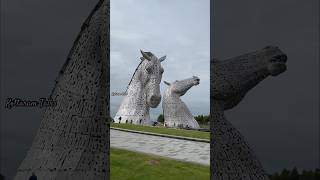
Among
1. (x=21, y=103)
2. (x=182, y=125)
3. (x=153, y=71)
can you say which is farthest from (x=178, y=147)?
(x=182, y=125)

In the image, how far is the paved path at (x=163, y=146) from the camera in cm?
1283

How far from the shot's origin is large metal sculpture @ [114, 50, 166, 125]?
2109 cm

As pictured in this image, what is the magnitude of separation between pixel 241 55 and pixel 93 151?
409cm

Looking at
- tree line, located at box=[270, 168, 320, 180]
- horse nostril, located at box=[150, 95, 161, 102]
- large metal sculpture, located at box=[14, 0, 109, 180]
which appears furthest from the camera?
horse nostril, located at box=[150, 95, 161, 102]

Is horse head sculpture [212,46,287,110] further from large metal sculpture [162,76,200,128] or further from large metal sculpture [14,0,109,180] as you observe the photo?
large metal sculpture [162,76,200,128]

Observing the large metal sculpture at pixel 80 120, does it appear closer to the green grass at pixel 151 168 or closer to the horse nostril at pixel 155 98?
the green grass at pixel 151 168

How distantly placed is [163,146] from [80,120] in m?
3.33

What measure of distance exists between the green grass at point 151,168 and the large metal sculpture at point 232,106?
23.6 inches

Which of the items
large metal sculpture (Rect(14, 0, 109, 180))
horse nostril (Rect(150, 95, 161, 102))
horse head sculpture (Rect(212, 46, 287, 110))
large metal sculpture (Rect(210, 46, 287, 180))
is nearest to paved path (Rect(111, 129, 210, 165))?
large metal sculpture (Rect(210, 46, 287, 180))

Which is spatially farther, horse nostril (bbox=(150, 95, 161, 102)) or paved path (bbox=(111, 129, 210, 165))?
horse nostril (bbox=(150, 95, 161, 102))

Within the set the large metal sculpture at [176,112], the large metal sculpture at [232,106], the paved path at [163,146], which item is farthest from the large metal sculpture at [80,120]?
the large metal sculpture at [176,112]

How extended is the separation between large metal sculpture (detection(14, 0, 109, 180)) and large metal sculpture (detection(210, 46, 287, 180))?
2.60 m

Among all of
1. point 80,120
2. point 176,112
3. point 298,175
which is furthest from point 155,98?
point 80,120

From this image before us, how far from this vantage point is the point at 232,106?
12.0 metres
